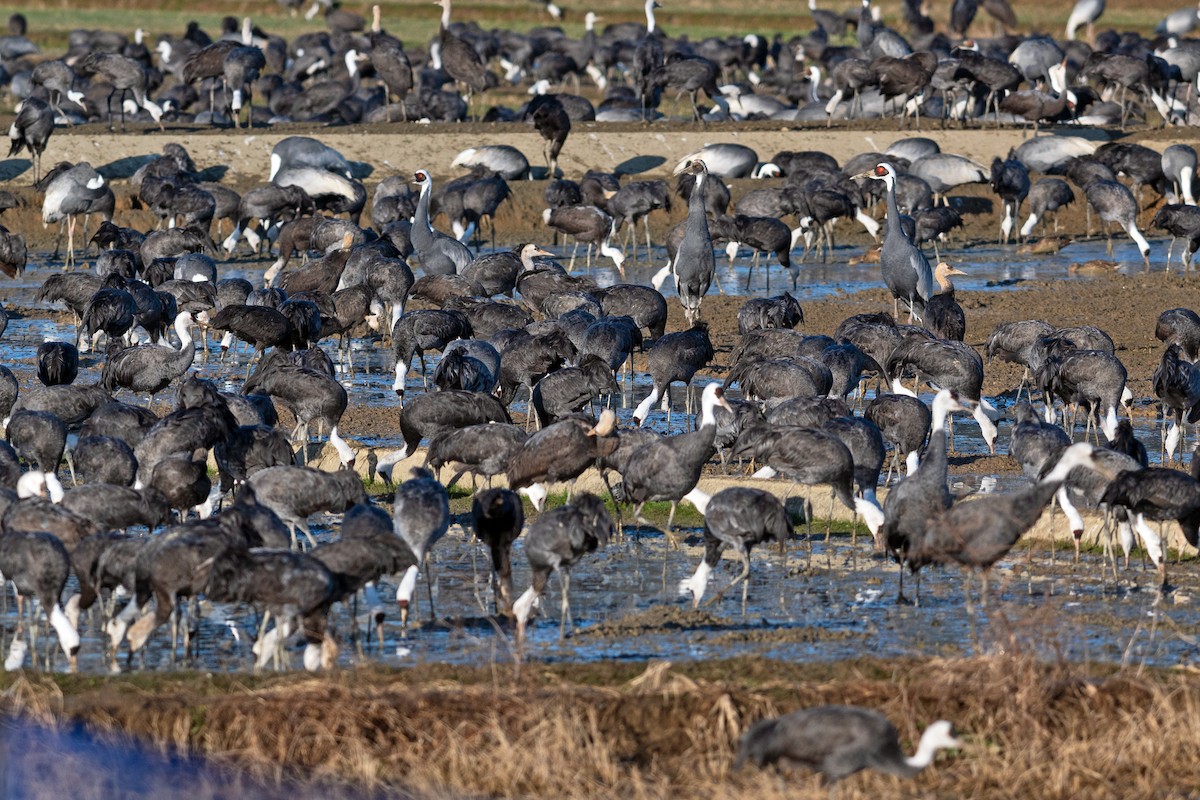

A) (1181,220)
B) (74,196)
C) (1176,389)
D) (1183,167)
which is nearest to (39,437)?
(1176,389)

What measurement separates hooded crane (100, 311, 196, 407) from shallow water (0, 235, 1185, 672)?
381 cm

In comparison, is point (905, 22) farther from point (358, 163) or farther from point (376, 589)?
point (376, 589)

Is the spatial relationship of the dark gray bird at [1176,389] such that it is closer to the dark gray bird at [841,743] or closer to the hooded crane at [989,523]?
the hooded crane at [989,523]

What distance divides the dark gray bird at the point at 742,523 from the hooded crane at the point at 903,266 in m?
9.86

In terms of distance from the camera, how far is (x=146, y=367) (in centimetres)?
1867

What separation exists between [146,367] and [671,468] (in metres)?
6.63

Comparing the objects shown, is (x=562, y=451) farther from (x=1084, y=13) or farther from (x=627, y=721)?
(x=1084, y=13)

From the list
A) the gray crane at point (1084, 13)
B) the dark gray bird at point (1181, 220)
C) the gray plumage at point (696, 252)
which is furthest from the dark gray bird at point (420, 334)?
the gray crane at point (1084, 13)

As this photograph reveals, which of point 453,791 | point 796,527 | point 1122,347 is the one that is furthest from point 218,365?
point 453,791

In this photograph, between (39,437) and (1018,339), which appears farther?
(1018,339)

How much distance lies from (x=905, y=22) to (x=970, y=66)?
75.9ft

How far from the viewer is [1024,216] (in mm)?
34781

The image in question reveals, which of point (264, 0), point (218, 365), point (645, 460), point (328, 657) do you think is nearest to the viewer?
A: point (328, 657)

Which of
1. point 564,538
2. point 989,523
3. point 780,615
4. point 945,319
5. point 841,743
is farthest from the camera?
point 945,319
